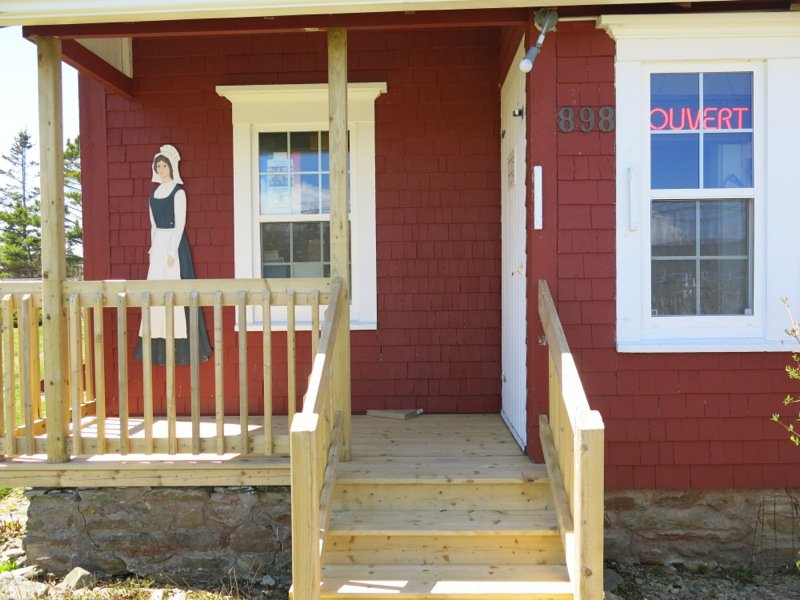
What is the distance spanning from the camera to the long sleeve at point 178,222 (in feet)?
18.2

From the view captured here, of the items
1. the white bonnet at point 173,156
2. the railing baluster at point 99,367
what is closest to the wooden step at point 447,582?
the railing baluster at point 99,367

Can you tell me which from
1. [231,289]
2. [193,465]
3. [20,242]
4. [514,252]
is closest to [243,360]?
[231,289]

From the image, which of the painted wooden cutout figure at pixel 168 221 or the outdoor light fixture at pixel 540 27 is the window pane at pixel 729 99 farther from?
the painted wooden cutout figure at pixel 168 221

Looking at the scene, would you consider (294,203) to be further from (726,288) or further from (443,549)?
(726,288)

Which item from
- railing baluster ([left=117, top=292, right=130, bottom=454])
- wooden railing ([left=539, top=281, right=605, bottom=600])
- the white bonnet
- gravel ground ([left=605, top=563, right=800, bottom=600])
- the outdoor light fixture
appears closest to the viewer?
wooden railing ([left=539, top=281, right=605, bottom=600])

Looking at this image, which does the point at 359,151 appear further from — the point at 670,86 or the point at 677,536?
the point at 677,536

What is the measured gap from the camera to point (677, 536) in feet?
13.6

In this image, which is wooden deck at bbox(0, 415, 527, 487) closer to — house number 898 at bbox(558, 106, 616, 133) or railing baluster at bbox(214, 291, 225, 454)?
railing baluster at bbox(214, 291, 225, 454)

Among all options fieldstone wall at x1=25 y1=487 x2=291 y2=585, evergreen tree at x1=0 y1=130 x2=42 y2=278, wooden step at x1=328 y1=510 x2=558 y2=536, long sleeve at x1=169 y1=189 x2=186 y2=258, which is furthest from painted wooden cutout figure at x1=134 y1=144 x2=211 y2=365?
evergreen tree at x1=0 y1=130 x2=42 y2=278

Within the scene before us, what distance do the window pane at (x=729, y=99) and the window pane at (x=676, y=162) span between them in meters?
0.18

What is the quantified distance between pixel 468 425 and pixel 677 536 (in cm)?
155

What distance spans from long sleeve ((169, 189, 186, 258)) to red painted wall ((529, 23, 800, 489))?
2887 mm

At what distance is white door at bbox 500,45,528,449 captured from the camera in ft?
14.4

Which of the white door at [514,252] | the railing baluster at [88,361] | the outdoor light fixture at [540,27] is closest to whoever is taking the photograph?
the outdoor light fixture at [540,27]
